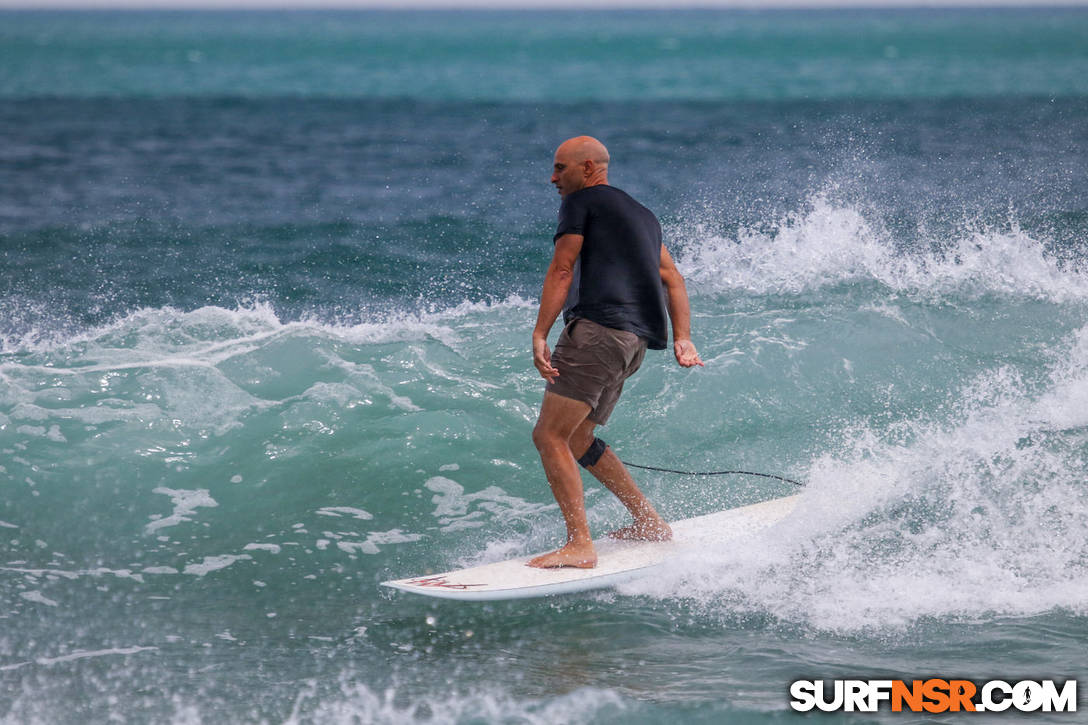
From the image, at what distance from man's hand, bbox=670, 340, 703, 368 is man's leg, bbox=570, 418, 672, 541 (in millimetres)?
544

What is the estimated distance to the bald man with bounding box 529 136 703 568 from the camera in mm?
5090

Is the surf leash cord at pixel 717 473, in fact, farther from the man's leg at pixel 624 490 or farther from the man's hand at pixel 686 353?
the man's hand at pixel 686 353

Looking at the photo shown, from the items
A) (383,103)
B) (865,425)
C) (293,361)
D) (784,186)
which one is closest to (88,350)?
(293,361)

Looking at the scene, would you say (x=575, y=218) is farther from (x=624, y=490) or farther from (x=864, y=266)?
(x=864, y=266)

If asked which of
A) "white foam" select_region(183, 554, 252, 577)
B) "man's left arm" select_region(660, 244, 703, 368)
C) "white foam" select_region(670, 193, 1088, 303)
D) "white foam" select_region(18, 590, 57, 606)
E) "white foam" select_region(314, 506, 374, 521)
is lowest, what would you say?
"white foam" select_region(18, 590, 57, 606)

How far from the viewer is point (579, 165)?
5.13 m

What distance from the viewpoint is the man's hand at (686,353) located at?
5.23 metres

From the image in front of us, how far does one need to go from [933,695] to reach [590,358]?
196 centimetres

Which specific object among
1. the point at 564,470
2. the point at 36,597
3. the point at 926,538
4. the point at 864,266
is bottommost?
the point at 36,597

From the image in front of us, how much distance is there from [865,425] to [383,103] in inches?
1392

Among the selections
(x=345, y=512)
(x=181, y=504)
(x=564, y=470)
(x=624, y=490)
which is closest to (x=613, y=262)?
(x=564, y=470)

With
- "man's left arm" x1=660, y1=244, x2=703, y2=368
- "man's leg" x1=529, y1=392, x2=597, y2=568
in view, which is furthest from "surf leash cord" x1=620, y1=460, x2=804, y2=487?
"man's left arm" x1=660, y1=244, x2=703, y2=368

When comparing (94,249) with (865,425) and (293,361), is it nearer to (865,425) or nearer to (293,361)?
(293,361)

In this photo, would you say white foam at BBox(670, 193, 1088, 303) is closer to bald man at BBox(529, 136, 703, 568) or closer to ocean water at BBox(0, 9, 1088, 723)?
ocean water at BBox(0, 9, 1088, 723)
